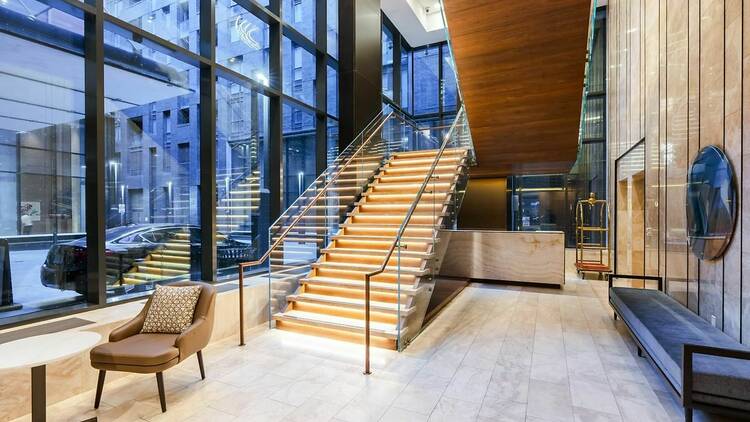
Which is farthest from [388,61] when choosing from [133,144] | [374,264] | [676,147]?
[133,144]

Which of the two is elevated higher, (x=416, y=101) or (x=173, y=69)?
(x=416, y=101)

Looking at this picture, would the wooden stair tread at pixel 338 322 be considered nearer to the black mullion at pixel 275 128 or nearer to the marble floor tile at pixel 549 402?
the marble floor tile at pixel 549 402

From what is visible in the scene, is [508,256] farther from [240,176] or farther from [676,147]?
[240,176]

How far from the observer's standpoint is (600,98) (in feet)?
37.5

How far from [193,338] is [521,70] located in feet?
17.3

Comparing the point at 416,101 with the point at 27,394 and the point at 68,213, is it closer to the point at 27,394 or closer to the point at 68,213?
the point at 68,213

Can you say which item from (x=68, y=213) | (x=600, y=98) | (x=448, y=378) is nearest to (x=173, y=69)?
Answer: (x=68, y=213)

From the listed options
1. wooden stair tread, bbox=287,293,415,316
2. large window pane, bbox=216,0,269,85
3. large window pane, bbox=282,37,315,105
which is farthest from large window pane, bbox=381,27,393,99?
wooden stair tread, bbox=287,293,415,316

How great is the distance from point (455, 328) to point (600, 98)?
10137 mm

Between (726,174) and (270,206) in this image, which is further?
(270,206)

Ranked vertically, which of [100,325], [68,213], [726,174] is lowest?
[100,325]

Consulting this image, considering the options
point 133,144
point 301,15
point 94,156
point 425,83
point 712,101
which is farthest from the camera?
point 425,83

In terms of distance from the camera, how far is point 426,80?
43.8 ft

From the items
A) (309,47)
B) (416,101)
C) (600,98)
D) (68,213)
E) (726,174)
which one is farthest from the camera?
(416,101)
